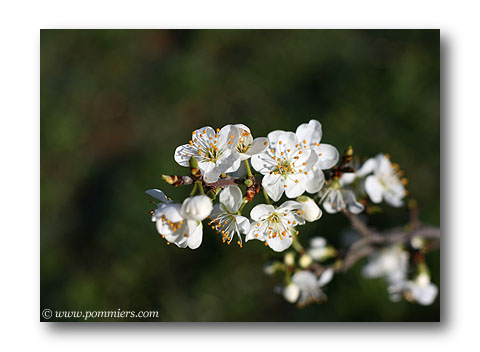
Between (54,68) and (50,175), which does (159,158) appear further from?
(54,68)

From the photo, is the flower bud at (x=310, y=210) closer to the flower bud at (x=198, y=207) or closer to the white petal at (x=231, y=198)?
the white petal at (x=231, y=198)

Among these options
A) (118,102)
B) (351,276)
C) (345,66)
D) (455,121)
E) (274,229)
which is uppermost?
(345,66)

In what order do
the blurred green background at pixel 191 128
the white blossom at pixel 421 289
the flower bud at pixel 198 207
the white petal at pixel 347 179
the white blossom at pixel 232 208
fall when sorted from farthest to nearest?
the blurred green background at pixel 191 128
the white blossom at pixel 421 289
the white petal at pixel 347 179
the white blossom at pixel 232 208
the flower bud at pixel 198 207

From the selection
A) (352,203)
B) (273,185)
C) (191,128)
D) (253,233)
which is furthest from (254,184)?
(191,128)

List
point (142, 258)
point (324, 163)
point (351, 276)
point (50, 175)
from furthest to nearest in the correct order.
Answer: point (50, 175) < point (142, 258) < point (351, 276) < point (324, 163)

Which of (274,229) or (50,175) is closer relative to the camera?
(274,229)

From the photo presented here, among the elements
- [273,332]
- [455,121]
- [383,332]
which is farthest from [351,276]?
[455,121]

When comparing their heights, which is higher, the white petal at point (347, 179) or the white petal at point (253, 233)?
the white petal at point (347, 179)

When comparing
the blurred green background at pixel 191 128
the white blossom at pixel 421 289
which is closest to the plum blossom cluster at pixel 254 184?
the white blossom at pixel 421 289
